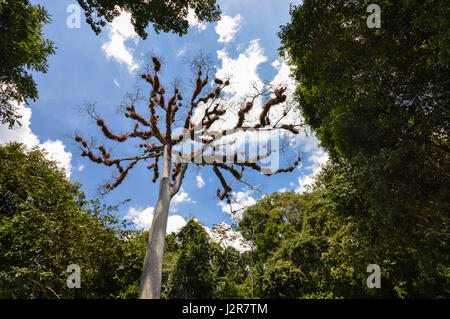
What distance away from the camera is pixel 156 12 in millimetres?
5785

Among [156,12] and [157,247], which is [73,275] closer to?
[157,247]

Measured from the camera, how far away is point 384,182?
4.09 metres

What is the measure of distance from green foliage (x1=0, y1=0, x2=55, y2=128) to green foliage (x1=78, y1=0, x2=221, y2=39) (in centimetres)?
140

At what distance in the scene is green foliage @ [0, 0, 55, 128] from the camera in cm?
494

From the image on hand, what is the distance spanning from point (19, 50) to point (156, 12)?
3.68m

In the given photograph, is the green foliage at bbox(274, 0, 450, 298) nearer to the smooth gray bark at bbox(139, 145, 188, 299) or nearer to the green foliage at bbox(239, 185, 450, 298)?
the green foliage at bbox(239, 185, 450, 298)

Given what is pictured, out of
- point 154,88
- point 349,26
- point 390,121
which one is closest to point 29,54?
point 154,88

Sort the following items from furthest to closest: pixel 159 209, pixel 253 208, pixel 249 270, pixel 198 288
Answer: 1. pixel 253 208
2. pixel 249 270
3. pixel 198 288
4. pixel 159 209

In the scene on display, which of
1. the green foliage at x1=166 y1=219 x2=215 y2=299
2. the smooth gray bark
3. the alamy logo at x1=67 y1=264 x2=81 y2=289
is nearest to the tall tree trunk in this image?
the smooth gray bark

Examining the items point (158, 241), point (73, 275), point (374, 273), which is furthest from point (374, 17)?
point (73, 275)
